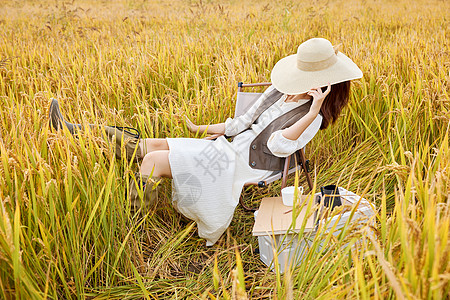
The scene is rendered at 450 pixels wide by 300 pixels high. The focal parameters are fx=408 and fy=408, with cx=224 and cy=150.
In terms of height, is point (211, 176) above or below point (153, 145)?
below

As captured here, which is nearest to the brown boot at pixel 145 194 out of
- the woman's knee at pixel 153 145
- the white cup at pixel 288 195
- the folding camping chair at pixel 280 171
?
the woman's knee at pixel 153 145

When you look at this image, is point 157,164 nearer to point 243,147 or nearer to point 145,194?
point 145,194

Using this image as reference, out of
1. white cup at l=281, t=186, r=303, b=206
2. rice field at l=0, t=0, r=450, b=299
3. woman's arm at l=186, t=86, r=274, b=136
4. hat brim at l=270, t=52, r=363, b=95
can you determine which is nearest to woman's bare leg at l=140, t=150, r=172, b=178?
rice field at l=0, t=0, r=450, b=299

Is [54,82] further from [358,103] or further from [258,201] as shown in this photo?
[358,103]

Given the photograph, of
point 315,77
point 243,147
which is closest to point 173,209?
point 243,147

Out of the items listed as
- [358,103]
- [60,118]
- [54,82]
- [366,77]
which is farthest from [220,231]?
[54,82]

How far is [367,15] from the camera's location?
741 centimetres

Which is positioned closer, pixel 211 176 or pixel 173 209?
pixel 211 176

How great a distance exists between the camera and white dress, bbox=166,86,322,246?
6.76 feet

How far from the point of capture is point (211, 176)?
6.83 feet

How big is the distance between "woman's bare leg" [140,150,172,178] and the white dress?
4 centimetres

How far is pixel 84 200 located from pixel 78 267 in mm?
256

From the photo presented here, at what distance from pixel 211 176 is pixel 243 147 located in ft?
0.95

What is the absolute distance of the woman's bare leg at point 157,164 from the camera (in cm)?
206
